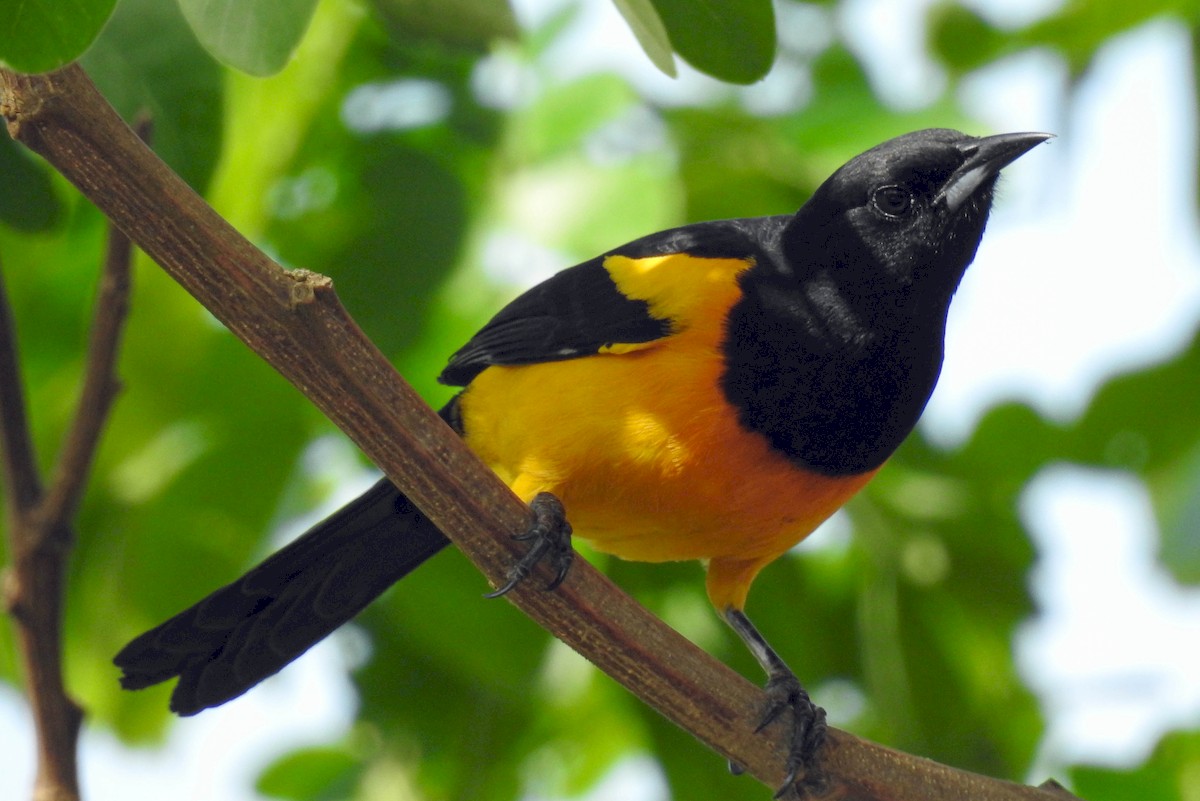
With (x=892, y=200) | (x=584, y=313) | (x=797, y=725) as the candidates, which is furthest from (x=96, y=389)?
(x=892, y=200)

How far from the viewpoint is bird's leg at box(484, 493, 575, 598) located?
2.75 m

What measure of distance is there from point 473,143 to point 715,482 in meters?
1.23

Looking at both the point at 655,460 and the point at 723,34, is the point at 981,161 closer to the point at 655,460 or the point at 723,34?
the point at 655,460

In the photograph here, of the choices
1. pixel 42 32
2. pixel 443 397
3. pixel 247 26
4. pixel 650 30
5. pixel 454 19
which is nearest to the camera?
pixel 42 32

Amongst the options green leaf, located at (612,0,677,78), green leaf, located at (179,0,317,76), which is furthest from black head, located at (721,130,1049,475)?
green leaf, located at (179,0,317,76)

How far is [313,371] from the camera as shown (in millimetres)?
2395

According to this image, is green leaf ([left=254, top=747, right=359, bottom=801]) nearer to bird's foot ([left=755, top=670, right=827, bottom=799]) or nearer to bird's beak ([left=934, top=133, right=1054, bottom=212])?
bird's foot ([left=755, top=670, right=827, bottom=799])

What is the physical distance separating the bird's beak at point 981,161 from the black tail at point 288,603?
1707mm

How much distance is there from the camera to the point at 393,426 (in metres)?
2.47

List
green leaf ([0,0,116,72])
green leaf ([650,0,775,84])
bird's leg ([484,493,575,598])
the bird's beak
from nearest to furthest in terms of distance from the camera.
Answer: green leaf ([0,0,116,72]), green leaf ([650,0,775,84]), bird's leg ([484,493,575,598]), the bird's beak

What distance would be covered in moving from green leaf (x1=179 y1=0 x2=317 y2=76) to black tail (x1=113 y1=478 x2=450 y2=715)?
176 cm

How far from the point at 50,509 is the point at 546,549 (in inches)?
44.1

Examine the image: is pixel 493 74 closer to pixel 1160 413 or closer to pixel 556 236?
pixel 556 236

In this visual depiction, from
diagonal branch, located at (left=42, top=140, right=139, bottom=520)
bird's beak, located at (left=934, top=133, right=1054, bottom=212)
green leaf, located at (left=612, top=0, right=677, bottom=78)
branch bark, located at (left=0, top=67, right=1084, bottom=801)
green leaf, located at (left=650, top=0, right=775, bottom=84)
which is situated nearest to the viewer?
branch bark, located at (left=0, top=67, right=1084, bottom=801)
